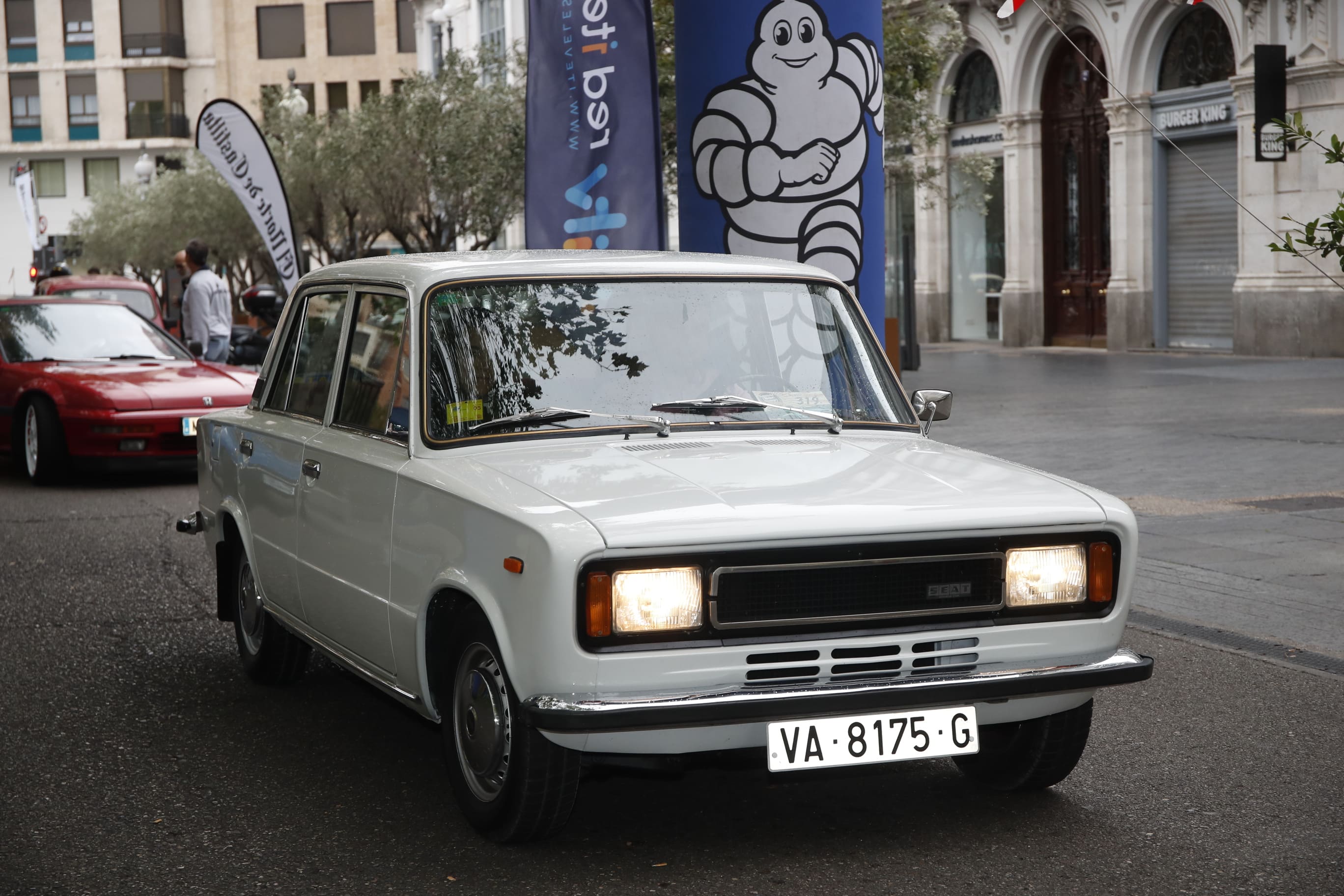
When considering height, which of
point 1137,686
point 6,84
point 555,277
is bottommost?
point 1137,686

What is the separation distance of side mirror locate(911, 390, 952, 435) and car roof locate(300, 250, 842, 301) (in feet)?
1.58

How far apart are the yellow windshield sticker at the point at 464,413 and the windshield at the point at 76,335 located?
10.1m

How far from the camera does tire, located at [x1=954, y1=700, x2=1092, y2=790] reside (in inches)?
183

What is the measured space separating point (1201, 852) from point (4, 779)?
346cm

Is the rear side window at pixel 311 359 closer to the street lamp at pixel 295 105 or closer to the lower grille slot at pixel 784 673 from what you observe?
the lower grille slot at pixel 784 673

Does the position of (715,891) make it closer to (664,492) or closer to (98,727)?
(664,492)

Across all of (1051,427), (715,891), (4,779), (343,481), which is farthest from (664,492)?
(1051,427)

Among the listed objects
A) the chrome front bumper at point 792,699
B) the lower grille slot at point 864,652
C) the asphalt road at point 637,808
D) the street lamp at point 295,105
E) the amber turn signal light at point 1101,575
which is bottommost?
the asphalt road at point 637,808

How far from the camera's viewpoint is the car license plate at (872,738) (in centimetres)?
403

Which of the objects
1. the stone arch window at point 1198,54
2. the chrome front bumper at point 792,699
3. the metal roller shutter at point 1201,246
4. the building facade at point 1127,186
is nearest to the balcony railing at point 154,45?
the building facade at point 1127,186

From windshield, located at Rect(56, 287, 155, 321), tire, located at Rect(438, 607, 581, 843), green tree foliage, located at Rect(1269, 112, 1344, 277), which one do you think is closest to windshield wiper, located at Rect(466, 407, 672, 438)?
tire, located at Rect(438, 607, 581, 843)

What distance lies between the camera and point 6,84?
80.6 metres

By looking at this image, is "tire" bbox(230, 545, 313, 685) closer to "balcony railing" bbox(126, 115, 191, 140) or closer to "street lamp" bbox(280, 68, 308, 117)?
"street lamp" bbox(280, 68, 308, 117)

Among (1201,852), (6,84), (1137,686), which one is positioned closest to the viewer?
(1201,852)
